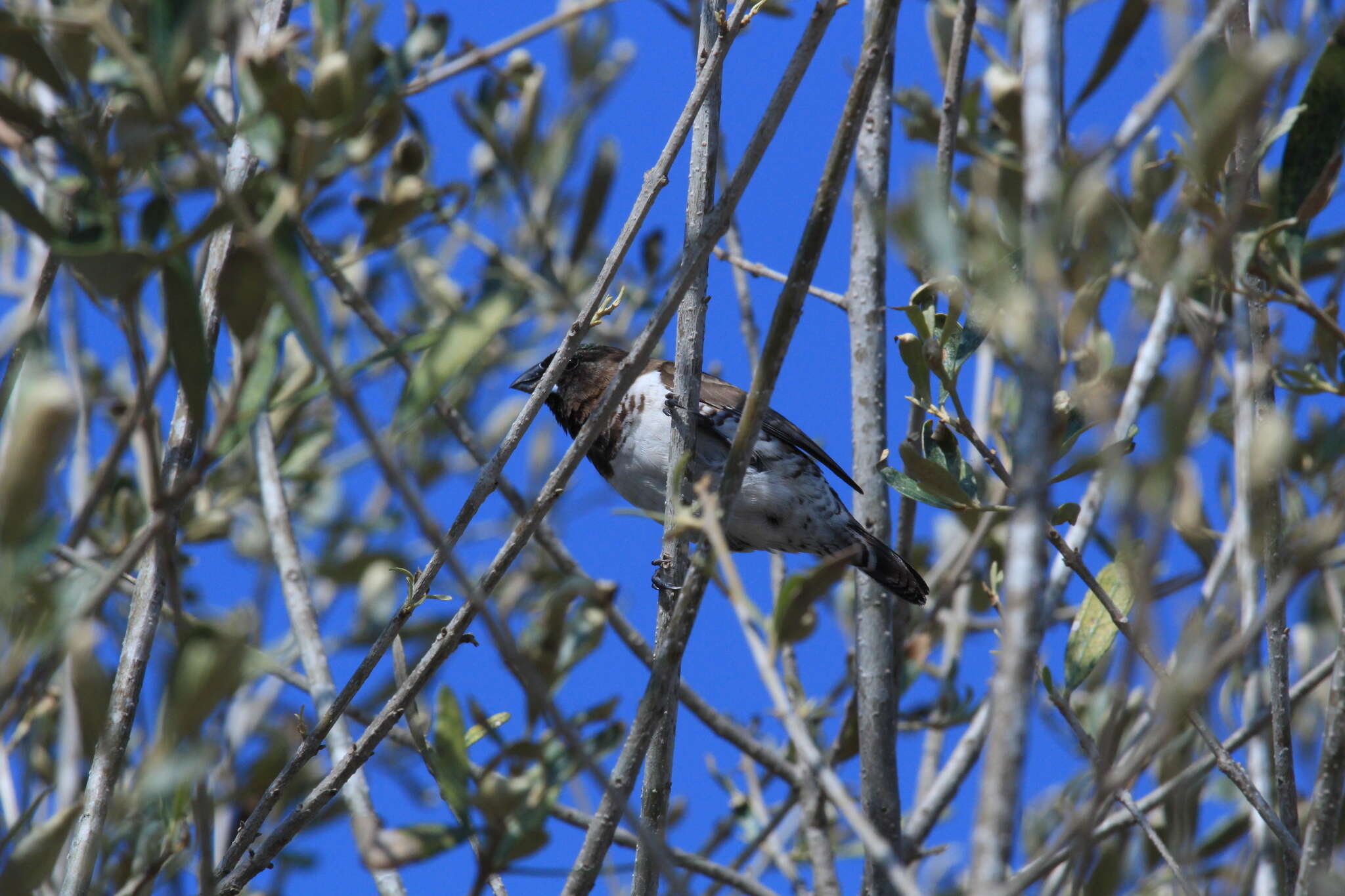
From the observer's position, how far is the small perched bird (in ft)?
16.0

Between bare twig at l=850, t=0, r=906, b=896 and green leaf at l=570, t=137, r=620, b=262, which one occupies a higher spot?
green leaf at l=570, t=137, r=620, b=262

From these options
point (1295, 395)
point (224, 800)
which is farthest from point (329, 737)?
point (1295, 395)

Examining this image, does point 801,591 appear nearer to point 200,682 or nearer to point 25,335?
point 200,682

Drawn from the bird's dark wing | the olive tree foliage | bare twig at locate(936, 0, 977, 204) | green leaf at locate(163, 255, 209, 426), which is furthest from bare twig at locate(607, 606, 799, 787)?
green leaf at locate(163, 255, 209, 426)

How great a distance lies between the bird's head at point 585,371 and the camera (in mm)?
5461

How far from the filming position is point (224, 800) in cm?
223

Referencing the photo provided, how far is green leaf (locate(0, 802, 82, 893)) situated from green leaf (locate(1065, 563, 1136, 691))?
204 cm

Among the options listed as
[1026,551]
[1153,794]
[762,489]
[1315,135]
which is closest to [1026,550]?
[1026,551]

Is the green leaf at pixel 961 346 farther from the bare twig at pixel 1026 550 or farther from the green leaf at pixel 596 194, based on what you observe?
the green leaf at pixel 596 194

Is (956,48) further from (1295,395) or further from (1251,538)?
(1251,538)

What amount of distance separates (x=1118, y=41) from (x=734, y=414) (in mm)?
1901

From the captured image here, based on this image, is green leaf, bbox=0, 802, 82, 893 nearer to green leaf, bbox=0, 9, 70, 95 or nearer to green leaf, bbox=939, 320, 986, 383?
green leaf, bbox=0, 9, 70, 95

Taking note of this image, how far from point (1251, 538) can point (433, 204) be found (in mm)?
2956

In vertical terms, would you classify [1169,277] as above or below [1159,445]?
above
